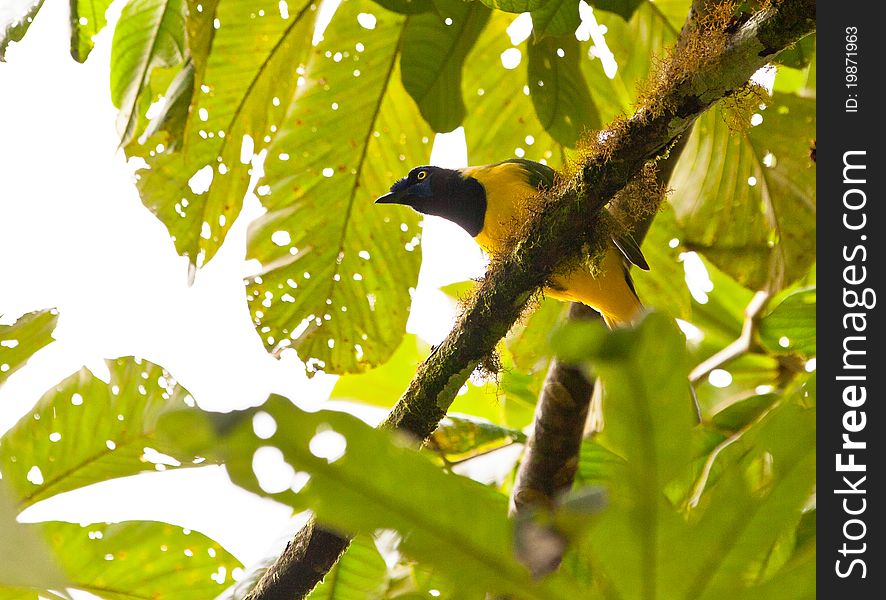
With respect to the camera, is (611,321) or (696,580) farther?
(611,321)

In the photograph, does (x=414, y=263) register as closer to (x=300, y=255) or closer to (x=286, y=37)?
(x=300, y=255)

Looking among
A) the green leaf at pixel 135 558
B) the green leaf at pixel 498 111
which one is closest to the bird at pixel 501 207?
the green leaf at pixel 498 111

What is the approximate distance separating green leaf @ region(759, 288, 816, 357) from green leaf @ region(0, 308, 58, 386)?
1.98 metres

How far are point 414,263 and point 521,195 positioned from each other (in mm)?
543

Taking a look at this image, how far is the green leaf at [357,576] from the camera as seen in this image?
203 centimetres

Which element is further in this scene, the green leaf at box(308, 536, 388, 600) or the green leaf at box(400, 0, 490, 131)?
the green leaf at box(400, 0, 490, 131)

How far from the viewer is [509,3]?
1.86 metres

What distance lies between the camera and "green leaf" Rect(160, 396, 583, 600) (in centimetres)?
66

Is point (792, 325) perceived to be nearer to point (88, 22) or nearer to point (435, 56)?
point (435, 56)

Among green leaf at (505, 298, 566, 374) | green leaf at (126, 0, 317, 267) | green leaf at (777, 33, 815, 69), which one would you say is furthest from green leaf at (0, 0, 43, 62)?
green leaf at (777, 33, 815, 69)

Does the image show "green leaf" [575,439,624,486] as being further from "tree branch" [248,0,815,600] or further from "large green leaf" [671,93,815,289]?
"large green leaf" [671,93,815,289]

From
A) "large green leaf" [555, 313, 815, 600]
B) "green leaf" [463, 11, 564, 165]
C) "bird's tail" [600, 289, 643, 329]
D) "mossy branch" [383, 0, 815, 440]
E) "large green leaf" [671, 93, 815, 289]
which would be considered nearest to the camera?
"large green leaf" [555, 313, 815, 600]
